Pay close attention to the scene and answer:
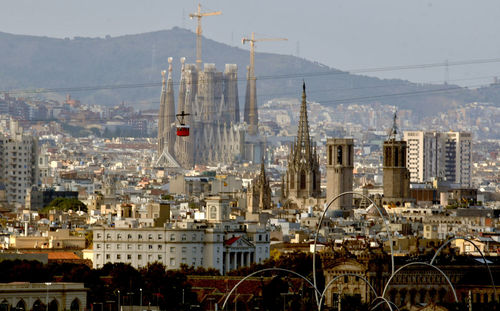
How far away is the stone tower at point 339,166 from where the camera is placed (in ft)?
613

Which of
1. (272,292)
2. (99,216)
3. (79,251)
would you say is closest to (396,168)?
(99,216)

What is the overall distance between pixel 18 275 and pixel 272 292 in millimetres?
10077

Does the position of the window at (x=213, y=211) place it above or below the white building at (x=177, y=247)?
above

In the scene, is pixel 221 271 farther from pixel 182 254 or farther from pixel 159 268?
pixel 159 268

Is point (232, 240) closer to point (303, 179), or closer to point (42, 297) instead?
point (42, 297)

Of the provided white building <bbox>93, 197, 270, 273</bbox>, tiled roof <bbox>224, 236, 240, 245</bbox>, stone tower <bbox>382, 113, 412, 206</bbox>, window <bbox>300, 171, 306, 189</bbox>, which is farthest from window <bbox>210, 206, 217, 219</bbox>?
window <bbox>300, 171, 306, 189</bbox>

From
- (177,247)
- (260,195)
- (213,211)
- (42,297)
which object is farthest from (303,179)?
(42,297)

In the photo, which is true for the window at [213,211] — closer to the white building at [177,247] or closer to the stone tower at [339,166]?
the white building at [177,247]

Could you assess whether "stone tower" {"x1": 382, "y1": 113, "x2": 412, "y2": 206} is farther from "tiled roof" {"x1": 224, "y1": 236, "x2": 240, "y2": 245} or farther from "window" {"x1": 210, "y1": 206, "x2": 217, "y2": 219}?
"tiled roof" {"x1": 224, "y1": 236, "x2": 240, "y2": 245}

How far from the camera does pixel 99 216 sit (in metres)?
138

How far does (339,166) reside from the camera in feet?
621

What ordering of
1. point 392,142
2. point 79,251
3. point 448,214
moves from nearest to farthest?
point 79,251, point 448,214, point 392,142

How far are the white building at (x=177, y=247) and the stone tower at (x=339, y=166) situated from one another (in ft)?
289

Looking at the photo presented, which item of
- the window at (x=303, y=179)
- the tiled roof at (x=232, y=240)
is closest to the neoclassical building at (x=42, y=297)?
the tiled roof at (x=232, y=240)
